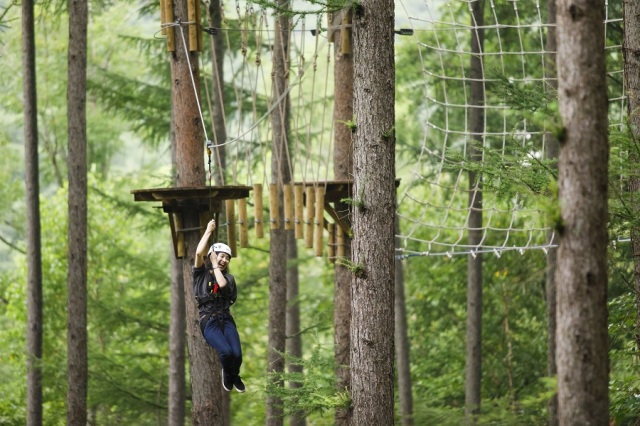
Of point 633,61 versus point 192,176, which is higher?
point 633,61

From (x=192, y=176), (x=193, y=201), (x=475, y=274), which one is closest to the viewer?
(x=193, y=201)

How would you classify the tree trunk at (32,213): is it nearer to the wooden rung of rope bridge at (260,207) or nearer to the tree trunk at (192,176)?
the tree trunk at (192,176)

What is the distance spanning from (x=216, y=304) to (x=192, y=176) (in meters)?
1.38

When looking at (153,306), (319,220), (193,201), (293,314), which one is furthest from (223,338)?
(153,306)

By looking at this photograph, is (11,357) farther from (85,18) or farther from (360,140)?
(360,140)

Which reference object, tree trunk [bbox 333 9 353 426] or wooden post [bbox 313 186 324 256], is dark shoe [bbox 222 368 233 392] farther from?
tree trunk [bbox 333 9 353 426]

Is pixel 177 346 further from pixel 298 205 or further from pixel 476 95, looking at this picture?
pixel 476 95

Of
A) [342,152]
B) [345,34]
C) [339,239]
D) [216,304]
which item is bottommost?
[216,304]

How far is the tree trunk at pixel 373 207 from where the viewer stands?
22.0 feet

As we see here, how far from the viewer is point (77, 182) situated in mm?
11039

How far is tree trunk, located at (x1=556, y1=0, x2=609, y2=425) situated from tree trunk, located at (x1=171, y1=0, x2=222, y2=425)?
4.19 m

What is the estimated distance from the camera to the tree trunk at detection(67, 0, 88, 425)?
10.9 meters

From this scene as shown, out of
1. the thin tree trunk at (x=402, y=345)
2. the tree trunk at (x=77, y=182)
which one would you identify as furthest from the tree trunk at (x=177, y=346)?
the thin tree trunk at (x=402, y=345)

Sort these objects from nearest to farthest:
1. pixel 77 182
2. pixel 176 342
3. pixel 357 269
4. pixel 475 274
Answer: pixel 357 269
pixel 77 182
pixel 176 342
pixel 475 274
